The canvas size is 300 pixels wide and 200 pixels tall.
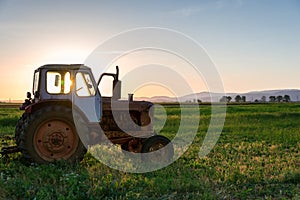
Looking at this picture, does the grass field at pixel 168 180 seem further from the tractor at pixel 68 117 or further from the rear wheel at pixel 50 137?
the tractor at pixel 68 117

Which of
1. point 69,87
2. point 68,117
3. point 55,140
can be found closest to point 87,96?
point 69,87

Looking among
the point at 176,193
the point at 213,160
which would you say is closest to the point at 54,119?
the point at 176,193

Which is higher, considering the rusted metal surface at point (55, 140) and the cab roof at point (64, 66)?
the cab roof at point (64, 66)

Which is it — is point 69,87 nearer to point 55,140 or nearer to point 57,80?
point 57,80

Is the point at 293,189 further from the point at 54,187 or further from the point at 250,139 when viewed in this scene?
the point at 250,139

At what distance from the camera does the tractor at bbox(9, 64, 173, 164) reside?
26.8 ft

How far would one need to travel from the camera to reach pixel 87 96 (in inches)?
341

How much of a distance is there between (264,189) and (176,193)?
169cm

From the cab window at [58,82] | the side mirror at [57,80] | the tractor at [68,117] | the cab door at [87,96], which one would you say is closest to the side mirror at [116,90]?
the tractor at [68,117]

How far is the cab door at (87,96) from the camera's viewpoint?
8.59 m

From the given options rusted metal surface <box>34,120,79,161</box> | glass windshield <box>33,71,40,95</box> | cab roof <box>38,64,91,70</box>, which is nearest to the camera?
rusted metal surface <box>34,120,79,161</box>

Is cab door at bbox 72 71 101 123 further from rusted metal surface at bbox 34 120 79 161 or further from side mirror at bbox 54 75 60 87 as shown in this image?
rusted metal surface at bbox 34 120 79 161

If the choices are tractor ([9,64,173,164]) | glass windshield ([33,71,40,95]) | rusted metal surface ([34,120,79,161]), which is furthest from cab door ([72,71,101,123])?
glass windshield ([33,71,40,95])

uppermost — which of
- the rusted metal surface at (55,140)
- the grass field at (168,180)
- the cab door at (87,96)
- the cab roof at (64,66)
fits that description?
the cab roof at (64,66)
